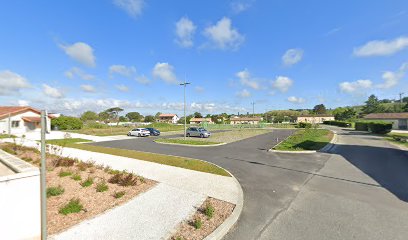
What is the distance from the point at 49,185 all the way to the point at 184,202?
5286 mm

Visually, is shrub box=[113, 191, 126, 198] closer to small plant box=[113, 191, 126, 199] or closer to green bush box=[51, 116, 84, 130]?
small plant box=[113, 191, 126, 199]

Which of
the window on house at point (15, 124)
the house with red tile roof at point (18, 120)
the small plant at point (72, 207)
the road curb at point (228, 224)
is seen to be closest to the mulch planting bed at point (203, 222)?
the road curb at point (228, 224)

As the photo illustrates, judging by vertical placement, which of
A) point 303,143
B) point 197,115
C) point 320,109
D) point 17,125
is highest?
point 320,109

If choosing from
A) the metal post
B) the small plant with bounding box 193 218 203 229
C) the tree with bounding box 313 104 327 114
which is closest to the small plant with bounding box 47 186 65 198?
the metal post

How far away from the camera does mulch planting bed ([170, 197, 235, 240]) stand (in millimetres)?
4805

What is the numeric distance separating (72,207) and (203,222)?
3.78 metres

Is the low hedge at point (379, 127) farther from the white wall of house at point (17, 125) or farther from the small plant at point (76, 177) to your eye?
the white wall of house at point (17, 125)

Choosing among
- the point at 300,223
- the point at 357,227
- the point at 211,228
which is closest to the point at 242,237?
the point at 211,228

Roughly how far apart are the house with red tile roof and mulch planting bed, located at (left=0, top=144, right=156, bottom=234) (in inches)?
1247

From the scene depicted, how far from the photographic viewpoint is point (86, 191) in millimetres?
7438

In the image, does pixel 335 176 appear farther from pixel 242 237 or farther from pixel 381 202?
pixel 242 237

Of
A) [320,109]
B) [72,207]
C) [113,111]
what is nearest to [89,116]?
[113,111]

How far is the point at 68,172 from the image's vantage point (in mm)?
9594

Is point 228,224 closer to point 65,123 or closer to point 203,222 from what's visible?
point 203,222
